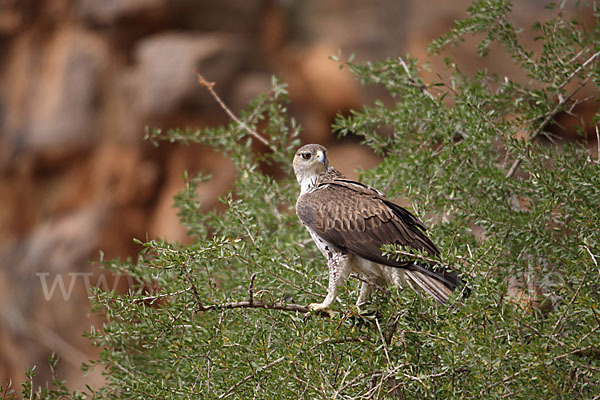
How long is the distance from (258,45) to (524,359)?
→ 7.20m

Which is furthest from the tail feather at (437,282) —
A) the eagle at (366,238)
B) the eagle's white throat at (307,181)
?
the eagle's white throat at (307,181)

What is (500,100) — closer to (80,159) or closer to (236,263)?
(236,263)

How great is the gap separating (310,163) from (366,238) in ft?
2.27

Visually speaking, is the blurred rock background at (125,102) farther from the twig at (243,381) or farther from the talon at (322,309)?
the twig at (243,381)

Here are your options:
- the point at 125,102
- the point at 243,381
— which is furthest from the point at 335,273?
the point at 125,102

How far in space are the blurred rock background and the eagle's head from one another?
4.91 meters

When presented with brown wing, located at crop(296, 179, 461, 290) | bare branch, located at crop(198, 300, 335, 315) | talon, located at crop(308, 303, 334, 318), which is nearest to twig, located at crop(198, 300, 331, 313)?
bare branch, located at crop(198, 300, 335, 315)

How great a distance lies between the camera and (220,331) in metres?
2.42

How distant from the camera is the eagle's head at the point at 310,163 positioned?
330 cm

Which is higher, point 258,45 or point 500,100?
point 500,100

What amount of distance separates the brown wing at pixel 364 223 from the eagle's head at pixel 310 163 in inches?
13.0

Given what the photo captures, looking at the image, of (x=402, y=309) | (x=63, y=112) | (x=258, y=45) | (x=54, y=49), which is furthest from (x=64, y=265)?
(x=402, y=309)

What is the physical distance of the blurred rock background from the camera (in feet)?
26.8

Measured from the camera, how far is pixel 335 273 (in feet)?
8.97
